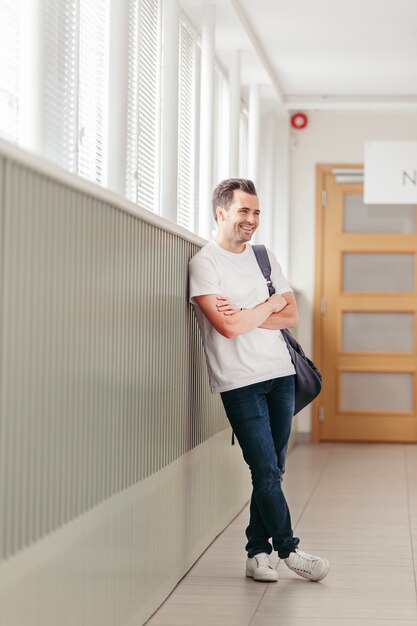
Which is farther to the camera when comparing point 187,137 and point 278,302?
point 187,137

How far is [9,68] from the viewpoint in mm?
3275

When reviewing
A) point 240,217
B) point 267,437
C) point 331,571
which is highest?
point 240,217

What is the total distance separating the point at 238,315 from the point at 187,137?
8.54 feet

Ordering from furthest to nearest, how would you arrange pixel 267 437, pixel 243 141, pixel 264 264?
pixel 243 141, pixel 264 264, pixel 267 437

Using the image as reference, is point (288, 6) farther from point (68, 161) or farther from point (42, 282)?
point (42, 282)

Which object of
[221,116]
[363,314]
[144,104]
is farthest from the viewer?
[363,314]

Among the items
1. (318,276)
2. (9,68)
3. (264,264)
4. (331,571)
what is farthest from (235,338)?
(318,276)

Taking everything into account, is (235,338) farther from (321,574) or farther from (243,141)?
(243,141)

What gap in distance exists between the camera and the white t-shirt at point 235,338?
380cm

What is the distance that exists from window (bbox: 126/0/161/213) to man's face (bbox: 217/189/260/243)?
100cm

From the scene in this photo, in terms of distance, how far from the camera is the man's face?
3912mm

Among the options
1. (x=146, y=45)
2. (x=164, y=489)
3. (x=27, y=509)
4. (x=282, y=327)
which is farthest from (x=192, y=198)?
(x=27, y=509)

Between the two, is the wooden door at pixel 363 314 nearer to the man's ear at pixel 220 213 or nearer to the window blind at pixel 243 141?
the window blind at pixel 243 141

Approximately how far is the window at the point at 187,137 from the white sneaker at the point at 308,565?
2.54 meters
